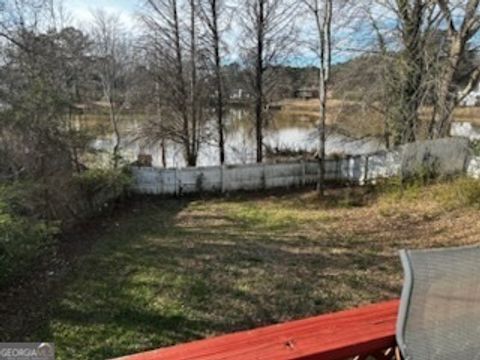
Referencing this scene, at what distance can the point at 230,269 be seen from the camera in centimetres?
473

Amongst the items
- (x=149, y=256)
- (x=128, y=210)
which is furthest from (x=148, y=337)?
(x=128, y=210)

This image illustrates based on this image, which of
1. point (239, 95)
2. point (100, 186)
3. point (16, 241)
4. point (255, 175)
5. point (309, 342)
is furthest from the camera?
point (239, 95)

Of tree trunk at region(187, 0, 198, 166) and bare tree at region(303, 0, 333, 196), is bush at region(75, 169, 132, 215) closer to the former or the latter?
tree trunk at region(187, 0, 198, 166)

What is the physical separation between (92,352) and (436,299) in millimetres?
2875

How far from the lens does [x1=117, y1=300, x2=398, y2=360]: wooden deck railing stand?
41.0 inches

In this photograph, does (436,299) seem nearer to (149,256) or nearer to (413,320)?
(413,320)

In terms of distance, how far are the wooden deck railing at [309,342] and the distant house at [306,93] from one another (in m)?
12.1

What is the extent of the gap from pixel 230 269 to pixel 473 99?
884cm

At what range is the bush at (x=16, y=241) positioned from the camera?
418cm

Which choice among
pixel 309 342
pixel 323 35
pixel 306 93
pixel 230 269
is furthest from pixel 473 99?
pixel 309 342

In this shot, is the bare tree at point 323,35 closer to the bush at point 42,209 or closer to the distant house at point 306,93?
the distant house at point 306,93

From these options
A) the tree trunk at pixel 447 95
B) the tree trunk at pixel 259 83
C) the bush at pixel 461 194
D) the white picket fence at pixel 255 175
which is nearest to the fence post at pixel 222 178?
the white picket fence at pixel 255 175

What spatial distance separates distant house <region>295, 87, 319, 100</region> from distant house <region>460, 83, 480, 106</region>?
4.33m

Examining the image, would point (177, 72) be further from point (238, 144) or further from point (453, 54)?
point (453, 54)
